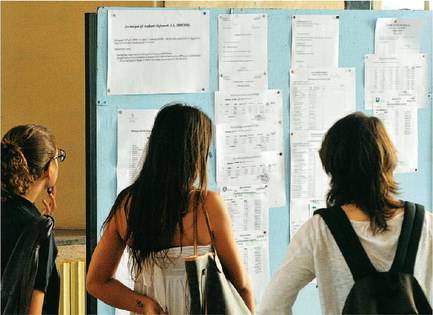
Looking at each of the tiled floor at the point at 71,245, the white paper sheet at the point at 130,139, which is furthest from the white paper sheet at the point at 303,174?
the tiled floor at the point at 71,245

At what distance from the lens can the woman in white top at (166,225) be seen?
2.22 m

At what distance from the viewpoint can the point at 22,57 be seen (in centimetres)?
401

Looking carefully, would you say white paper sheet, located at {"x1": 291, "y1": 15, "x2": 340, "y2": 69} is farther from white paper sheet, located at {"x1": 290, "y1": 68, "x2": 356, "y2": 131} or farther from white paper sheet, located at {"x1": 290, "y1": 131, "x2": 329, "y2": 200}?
white paper sheet, located at {"x1": 290, "y1": 131, "x2": 329, "y2": 200}

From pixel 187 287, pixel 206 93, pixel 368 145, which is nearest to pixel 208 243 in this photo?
pixel 187 287

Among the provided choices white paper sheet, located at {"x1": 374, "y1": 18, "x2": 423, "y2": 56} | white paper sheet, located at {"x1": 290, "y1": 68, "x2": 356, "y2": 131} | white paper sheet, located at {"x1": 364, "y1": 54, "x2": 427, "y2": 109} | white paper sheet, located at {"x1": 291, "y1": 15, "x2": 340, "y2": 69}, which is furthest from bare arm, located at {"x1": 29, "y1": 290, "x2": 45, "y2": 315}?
white paper sheet, located at {"x1": 374, "y1": 18, "x2": 423, "y2": 56}

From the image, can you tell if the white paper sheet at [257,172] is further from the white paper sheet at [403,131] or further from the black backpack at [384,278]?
the black backpack at [384,278]

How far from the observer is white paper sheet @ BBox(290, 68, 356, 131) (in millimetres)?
3020

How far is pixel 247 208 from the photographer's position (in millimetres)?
2979

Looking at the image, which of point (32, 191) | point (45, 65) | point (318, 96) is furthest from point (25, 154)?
point (45, 65)

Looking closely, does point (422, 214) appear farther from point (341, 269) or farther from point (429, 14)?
point (429, 14)

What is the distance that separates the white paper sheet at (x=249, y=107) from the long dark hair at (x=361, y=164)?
0.76 m

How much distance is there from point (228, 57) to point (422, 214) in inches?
42.1

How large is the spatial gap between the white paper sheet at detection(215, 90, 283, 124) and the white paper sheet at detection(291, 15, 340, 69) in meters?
0.15

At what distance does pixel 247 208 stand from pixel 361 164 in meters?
0.85
